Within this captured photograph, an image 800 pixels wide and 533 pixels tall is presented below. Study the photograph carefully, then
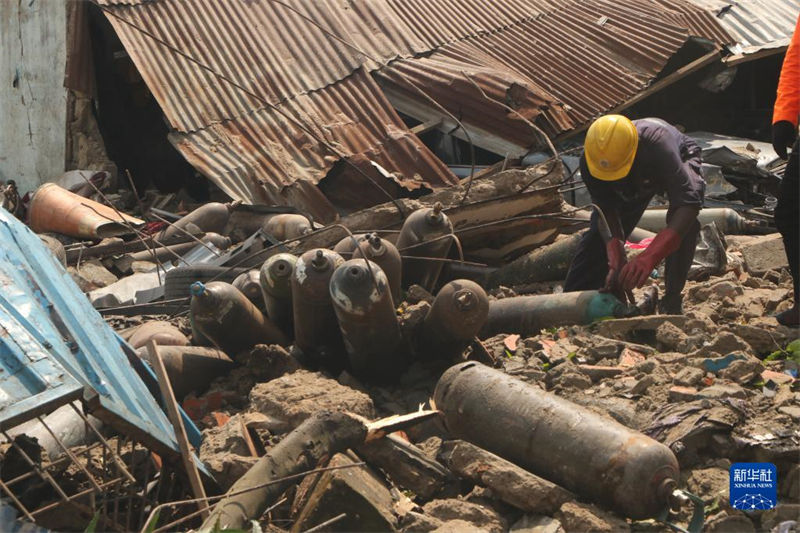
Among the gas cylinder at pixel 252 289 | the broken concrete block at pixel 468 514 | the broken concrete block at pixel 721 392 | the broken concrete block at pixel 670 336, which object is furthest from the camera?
the gas cylinder at pixel 252 289

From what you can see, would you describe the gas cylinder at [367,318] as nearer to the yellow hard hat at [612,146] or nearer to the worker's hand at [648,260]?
the worker's hand at [648,260]

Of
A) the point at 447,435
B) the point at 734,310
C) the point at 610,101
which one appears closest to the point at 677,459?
the point at 447,435

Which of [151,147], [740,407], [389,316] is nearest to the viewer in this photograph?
[740,407]

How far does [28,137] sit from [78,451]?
751cm

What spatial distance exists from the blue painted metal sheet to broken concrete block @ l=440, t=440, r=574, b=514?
1236mm

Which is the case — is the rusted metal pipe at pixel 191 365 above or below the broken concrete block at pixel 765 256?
above

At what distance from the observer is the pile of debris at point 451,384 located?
382cm

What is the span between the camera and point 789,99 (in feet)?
19.6

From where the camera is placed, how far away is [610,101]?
11.4 meters

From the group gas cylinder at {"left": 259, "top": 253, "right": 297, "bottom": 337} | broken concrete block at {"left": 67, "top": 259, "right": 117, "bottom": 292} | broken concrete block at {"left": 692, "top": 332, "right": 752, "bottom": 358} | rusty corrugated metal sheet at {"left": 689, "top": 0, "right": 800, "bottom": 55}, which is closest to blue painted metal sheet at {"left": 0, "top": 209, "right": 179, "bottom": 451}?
gas cylinder at {"left": 259, "top": 253, "right": 297, "bottom": 337}

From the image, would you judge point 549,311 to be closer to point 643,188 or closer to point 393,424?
point 643,188

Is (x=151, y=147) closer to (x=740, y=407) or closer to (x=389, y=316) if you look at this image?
(x=389, y=316)

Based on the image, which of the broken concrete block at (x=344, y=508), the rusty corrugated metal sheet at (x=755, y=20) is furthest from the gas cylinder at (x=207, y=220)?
the rusty corrugated metal sheet at (x=755, y=20)

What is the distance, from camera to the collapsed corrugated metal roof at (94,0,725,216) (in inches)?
376
